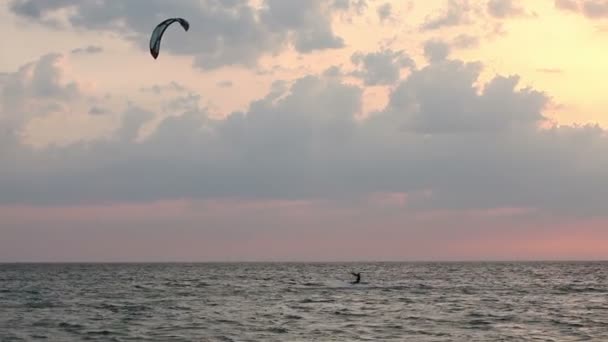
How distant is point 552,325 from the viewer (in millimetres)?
42531

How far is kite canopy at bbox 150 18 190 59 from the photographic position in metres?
30.0

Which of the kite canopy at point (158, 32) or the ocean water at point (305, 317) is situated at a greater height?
the kite canopy at point (158, 32)

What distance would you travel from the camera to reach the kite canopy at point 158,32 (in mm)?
30016

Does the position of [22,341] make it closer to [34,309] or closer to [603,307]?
[34,309]

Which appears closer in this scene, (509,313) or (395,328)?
(395,328)

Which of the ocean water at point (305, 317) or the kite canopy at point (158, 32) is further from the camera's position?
the ocean water at point (305, 317)

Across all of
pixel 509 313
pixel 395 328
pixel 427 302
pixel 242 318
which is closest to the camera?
pixel 395 328

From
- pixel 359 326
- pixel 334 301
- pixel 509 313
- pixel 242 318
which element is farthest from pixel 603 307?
pixel 242 318

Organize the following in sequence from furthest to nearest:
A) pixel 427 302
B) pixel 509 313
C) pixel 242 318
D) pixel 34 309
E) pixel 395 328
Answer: pixel 427 302 < pixel 34 309 < pixel 509 313 < pixel 242 318 < pixel 395 328

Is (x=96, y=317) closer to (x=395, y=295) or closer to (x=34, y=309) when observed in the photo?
(x=34, y=309)

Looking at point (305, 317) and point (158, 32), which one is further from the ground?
point (158, 32)

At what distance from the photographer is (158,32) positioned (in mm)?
31484

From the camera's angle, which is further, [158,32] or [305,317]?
[305,317]

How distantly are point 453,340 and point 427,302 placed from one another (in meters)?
23.5
